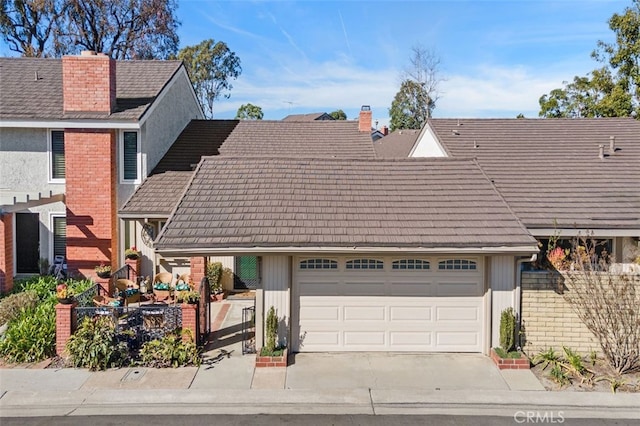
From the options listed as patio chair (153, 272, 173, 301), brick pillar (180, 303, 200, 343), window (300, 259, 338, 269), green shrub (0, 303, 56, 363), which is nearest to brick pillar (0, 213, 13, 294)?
green shrub (0, 303, 56, 363)

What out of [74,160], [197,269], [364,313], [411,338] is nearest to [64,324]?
[197,269]

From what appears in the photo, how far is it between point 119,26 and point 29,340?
1165 inches

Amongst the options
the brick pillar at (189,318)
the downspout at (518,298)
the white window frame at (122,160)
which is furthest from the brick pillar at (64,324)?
the downspout at (518,298)

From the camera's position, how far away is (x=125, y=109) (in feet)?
49.9

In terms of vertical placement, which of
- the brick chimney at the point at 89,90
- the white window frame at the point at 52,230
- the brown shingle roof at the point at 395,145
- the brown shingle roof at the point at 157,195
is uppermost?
the brown shingle roof at the point at 395,145

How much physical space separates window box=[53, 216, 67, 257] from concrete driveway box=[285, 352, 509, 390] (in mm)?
9963

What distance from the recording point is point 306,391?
27.8ft

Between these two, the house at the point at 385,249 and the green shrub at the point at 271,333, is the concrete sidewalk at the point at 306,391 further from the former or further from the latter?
the house at the point at 385,249

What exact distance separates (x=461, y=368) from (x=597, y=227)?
16.8ft

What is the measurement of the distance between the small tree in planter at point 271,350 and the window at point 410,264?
2.90 m

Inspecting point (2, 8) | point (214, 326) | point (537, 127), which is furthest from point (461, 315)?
point (2, 8)

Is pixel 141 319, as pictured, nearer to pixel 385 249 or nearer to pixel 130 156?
pixel 385 249

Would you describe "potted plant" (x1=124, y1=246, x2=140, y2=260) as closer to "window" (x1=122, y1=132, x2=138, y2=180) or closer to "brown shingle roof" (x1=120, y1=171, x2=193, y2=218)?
"brown shingle roof" (x1=120, y1=171, x2=193, y2=218)

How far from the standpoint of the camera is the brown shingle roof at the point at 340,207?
9.73m
